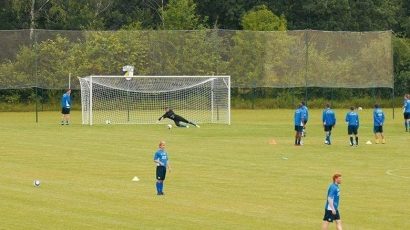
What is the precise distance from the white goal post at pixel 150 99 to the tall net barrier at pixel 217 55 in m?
4.61

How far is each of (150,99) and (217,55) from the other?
377 inches

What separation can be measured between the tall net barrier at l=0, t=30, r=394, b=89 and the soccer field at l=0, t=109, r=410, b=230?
10.9m

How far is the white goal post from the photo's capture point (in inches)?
2616

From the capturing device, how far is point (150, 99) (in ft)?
226

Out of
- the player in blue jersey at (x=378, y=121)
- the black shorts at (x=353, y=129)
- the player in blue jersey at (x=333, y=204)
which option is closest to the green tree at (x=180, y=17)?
the player in blue jersey at (x=378, y=121)

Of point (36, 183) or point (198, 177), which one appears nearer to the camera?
point (36, 183)

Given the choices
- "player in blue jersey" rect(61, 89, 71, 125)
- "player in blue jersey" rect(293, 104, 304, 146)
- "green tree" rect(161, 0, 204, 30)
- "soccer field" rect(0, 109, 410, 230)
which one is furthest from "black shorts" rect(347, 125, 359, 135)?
"green tree" rect(161, 0, 204, 30)

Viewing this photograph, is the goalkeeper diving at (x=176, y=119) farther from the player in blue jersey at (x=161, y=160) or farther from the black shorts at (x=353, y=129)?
the player in blue jersey at (x=161, y=160)

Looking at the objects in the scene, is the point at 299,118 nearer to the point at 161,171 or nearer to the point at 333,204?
the point at 161,171

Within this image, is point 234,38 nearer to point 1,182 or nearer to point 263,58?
point 263,58

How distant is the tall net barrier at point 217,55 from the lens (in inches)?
2894

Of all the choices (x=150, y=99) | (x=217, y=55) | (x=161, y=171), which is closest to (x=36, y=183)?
(x=161, y=171)

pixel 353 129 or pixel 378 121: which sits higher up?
pixel 378 121

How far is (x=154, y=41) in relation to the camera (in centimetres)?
7675
